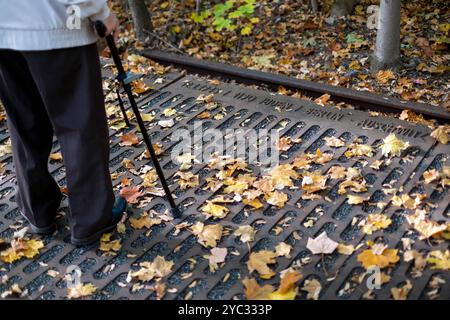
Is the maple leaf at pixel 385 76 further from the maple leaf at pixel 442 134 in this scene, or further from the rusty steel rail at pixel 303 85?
the maple leaf at pixel 442 134

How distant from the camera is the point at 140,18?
5.85 meters

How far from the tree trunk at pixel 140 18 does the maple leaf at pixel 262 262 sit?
3543 millimetres

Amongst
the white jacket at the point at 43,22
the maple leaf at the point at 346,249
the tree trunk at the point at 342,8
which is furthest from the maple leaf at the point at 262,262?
the tree trunk at the point at 342,8

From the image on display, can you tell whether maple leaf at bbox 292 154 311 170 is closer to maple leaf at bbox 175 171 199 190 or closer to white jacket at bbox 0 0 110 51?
maple leaf at bbox 175 171 199 190

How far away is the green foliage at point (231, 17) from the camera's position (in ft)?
19.6

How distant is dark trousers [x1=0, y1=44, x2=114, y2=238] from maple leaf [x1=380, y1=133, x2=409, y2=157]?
6.16 ft

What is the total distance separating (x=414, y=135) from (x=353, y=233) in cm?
111

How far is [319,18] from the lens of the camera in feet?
19.5

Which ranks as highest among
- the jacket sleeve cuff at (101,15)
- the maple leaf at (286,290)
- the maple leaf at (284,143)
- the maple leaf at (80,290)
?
the jacket sleeve cuff at (101,15)

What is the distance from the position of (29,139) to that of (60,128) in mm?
313

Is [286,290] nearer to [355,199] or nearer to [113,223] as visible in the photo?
[355,199]

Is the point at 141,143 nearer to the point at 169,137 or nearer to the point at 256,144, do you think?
the point at 169,137

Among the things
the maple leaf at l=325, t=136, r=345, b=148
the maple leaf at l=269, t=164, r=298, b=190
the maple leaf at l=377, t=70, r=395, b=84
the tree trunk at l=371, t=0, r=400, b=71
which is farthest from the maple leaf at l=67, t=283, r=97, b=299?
the tree trunk at l=371, t=0, r=400, b=71

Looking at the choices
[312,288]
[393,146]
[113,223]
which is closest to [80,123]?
[113,223]
